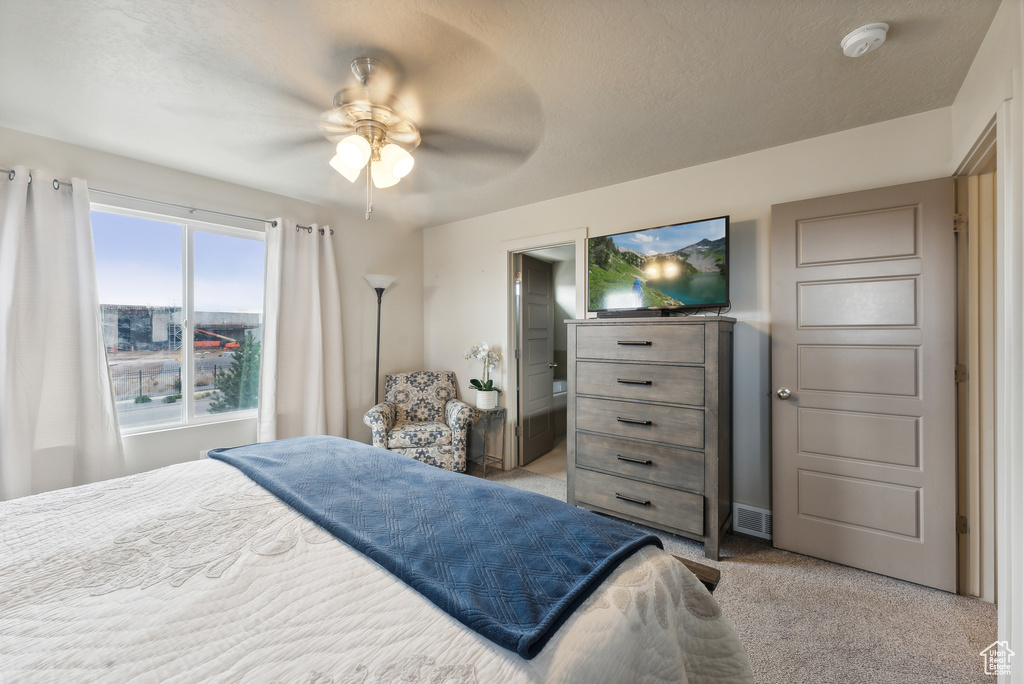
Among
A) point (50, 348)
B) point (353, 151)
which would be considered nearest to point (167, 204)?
point (50, 348)

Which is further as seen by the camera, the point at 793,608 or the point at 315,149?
the point at 315,149

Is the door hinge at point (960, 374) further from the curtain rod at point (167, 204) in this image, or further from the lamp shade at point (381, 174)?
the curtain rod at point (167, 204)

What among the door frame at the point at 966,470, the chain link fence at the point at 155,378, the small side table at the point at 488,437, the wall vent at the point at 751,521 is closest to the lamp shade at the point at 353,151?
the chain link fence at the point at 155,378

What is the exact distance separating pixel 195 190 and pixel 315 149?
46.1 inches

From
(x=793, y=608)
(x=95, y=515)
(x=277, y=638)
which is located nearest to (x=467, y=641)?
(x=277, y=638)

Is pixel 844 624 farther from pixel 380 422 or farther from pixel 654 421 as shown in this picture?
pixel 380 422

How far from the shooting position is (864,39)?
153 cm

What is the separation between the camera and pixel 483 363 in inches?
155

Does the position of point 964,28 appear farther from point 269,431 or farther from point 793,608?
point 269,431

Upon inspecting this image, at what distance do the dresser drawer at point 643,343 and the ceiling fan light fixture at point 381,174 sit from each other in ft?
5.00

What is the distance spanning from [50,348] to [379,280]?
2.10m

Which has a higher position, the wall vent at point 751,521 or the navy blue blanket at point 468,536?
the navy blue blanket at point 468,536

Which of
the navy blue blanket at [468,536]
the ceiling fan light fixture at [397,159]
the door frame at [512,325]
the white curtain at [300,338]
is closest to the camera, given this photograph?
the navy blue blanket at [468,536]

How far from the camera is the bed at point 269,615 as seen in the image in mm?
706
